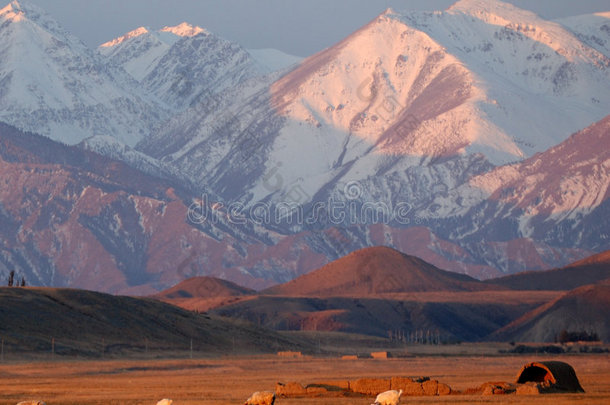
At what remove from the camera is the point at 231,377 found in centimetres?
8594

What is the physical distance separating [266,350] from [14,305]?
26.9 m

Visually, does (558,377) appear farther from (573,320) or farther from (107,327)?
(573,320)

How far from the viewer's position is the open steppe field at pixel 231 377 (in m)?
61.2

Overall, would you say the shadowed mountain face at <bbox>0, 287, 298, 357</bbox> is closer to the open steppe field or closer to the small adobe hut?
the open steppe field

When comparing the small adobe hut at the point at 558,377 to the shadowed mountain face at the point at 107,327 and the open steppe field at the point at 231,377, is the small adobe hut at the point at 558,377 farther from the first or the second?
the shadowed mountain face at the point at 107,327

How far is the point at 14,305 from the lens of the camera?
400 ft

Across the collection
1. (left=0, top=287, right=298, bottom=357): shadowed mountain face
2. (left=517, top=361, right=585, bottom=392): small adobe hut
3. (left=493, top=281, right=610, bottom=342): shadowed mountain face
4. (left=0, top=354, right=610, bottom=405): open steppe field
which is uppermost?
(left=493, top=281, right=610, bottom=342): shadowed mountain face

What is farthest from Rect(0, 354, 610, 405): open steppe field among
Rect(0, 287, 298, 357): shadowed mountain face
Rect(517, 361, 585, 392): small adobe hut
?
Rect(0, 287, 298, 357): shadowed mountain face

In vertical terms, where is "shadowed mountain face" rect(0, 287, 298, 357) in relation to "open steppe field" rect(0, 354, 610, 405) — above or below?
above

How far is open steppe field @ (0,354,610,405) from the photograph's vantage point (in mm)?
61250

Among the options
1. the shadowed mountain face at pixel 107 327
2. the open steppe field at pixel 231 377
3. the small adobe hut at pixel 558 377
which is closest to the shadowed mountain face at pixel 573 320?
the shadowed mountain face at pixel 107 327

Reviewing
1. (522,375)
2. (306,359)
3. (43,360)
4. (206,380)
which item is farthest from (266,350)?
(522,375)

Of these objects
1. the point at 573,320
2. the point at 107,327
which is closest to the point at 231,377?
the point at 107,327

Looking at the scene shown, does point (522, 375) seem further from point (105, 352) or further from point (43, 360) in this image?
point (105, 352)
